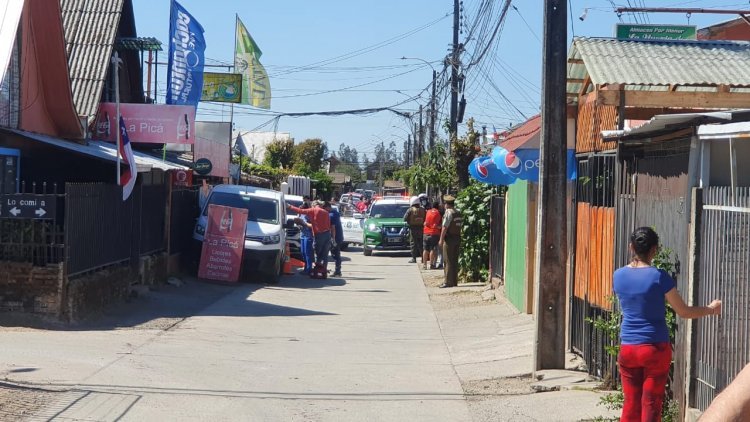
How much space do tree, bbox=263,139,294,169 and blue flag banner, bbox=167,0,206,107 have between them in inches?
2020

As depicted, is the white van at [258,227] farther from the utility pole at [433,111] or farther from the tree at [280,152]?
the tree at [280,152]

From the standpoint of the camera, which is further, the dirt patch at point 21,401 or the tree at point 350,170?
the tree at point 350,170

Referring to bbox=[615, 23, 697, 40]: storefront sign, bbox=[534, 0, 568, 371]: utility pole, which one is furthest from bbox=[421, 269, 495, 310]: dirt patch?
bbox=[534, 0, 568, 371]: utility pole

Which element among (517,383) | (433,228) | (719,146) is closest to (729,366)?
(719,146)

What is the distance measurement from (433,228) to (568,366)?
15373 millimetres

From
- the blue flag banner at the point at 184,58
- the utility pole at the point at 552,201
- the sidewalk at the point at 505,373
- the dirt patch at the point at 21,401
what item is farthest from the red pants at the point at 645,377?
the blue flag banner at the point at 184,58

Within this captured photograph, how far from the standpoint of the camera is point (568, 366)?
10766 mm

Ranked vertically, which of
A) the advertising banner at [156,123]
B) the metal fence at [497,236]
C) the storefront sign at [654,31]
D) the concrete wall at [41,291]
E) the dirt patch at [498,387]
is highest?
the storefront sign at [654,31]

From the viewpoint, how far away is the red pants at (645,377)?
6871 mm

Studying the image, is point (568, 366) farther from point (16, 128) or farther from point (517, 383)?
point (16, 128)

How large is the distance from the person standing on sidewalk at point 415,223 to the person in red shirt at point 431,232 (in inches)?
71.8

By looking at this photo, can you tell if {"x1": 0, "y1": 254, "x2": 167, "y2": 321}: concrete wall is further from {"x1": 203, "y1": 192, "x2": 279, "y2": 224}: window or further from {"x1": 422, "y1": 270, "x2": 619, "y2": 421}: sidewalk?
{"x1": 203, "y1": 192, "x2": 279, "y2": 224}: window

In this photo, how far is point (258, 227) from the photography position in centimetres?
2095

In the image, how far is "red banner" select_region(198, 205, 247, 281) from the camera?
Answer: 19.8 m
